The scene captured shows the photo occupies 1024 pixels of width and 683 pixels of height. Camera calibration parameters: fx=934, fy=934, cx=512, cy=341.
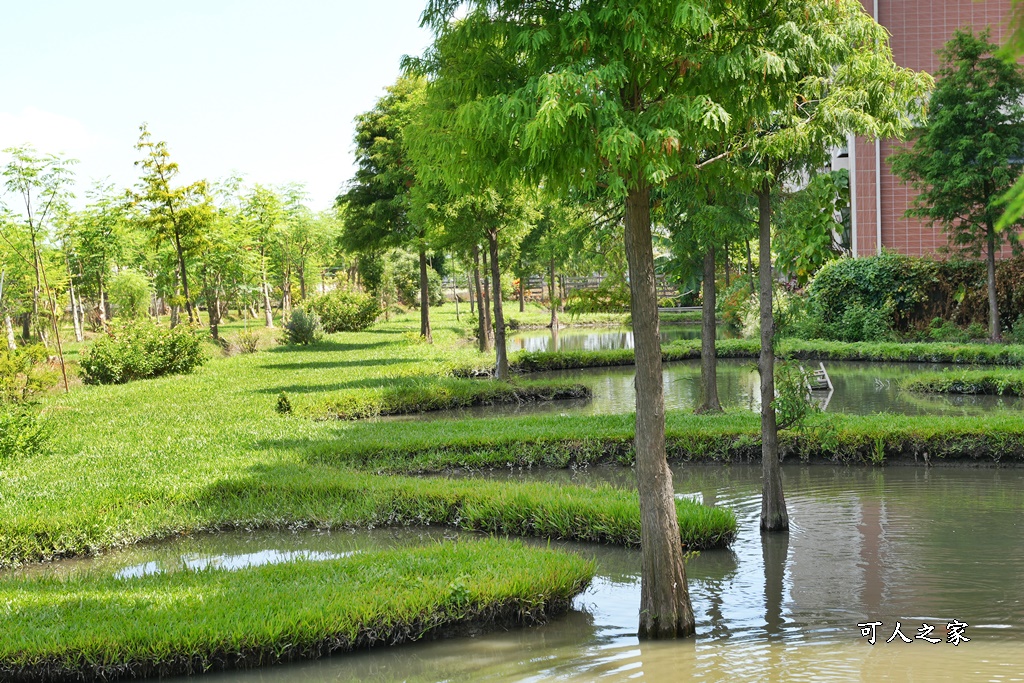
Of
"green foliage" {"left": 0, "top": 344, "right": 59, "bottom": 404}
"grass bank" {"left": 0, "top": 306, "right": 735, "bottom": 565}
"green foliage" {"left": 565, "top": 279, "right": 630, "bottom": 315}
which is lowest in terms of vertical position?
"grass bank" {"left": 0, "top": 306, "right": 735, "bottom": 565}

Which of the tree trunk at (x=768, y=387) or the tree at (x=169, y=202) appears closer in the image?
the tree trunk at (x=768, y=387)

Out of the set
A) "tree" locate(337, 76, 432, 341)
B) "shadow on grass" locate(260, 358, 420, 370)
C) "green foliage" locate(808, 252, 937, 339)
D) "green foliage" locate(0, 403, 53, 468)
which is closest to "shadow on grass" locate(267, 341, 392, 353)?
"tree" locate(337, 76, 432, 341)

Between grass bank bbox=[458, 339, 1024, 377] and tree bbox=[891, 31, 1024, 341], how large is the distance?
7.77ft

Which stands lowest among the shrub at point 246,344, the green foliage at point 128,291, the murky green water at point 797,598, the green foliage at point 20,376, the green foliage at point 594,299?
the murky green water at point 797,598

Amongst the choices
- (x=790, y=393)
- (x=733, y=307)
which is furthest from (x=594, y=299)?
(x=733, y=307)

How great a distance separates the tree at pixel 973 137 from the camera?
981 inches

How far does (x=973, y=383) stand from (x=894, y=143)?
12.5m

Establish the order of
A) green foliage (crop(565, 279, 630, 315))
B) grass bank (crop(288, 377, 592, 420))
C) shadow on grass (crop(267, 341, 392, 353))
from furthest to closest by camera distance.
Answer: shadow on grass (crop(267, 341, 392, 353)) < green foliage (crop(565, 279, 630, 315)) < grass bank (crop(288, 377, 592, 420))

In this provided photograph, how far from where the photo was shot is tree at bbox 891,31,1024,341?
24.9 meters

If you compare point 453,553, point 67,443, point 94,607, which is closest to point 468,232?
point 67,443

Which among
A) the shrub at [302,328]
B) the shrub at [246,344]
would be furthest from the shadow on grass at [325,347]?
the shrub at [246,344]

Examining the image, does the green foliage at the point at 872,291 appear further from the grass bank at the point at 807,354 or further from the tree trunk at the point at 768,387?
the tree trunk at the point at 768,387

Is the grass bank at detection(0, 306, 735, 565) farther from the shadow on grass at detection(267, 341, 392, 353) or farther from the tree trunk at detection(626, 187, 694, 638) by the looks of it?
the shadow on grass at detection(267, 341, 392, 353)

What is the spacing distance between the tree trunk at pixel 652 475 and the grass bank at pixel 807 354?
18494 millimetres
